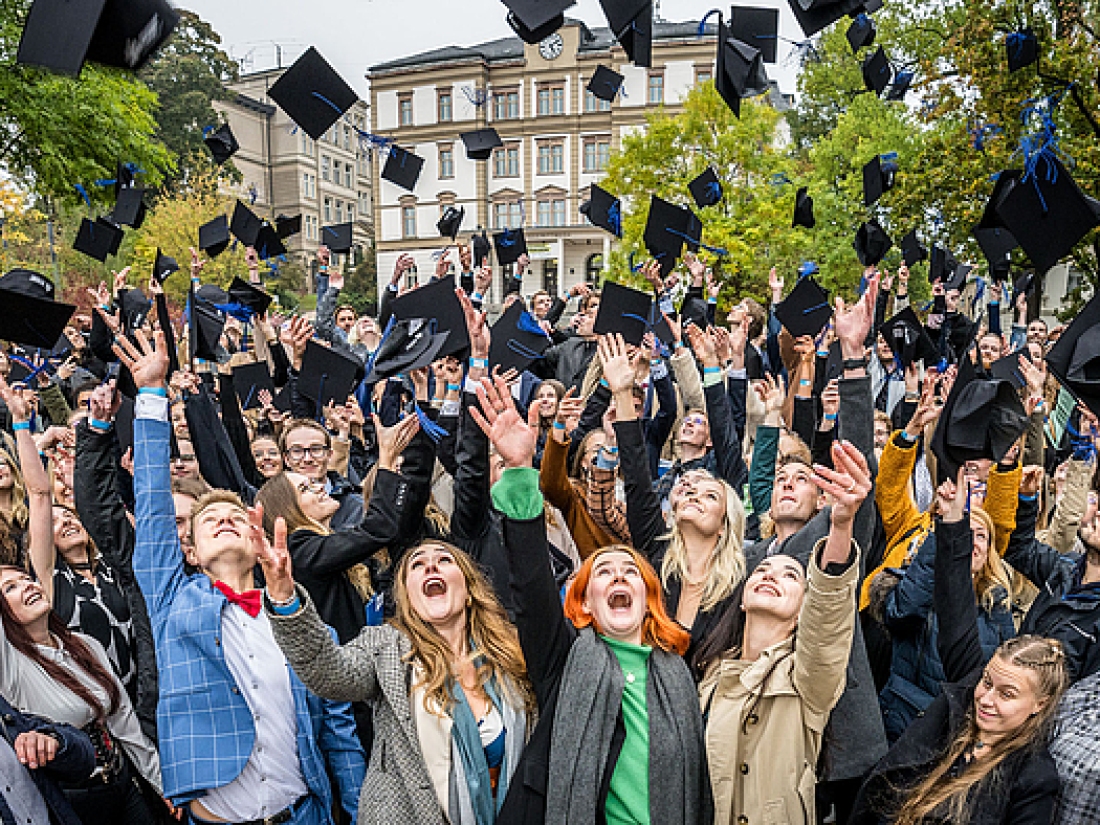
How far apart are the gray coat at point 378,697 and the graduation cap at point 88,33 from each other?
1619 millimetres

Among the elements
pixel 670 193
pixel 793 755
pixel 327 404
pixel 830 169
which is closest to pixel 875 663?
pixel 793 755

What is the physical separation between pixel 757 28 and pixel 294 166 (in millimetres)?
51107

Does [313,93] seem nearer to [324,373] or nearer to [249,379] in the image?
[324,373]

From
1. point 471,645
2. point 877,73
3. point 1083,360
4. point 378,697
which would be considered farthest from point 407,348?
point 877,73

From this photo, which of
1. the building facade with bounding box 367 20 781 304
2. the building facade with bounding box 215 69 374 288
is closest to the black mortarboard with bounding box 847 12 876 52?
the building facade with bounding box 367 20 781 304

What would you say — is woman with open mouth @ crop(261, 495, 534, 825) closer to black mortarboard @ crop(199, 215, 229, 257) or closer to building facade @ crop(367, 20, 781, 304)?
black mortarboard @ crop(199, 215, 229, 257)

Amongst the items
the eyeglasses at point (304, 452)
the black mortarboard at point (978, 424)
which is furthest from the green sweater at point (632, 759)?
the eyeglasses at point (304, 452)

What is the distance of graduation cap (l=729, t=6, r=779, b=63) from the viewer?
606 cm

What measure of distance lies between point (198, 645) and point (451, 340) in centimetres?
184

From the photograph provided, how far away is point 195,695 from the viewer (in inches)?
108

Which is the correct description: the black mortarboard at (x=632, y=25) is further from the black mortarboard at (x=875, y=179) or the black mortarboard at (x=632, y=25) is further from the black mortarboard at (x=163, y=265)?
the black mortarboard at (x=163, y=265)

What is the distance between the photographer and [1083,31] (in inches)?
615

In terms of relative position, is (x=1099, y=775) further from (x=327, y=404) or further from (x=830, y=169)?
(x=830, y=169)

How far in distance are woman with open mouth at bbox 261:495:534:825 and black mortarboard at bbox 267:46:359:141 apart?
354 cm
